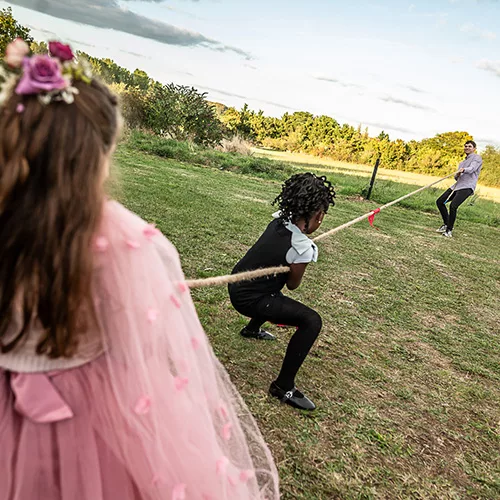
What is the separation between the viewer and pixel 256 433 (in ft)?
7.13

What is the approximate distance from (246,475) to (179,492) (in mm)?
415

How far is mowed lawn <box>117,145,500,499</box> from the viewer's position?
260 cm

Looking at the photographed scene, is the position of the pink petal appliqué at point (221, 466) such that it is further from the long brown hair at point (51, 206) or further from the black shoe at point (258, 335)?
the black shoe at point (258, 335)

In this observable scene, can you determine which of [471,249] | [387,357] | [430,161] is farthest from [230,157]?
[430,161]

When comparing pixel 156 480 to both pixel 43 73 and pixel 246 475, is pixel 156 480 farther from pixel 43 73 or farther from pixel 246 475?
pixel 43 73

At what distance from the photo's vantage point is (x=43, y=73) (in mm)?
1073

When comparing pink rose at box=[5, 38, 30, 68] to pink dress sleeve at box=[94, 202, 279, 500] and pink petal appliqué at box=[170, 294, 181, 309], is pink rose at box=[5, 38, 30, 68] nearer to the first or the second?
pink dress sleeve at box=[94, 202, 279, 500]

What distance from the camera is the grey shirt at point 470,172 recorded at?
9.23 meters

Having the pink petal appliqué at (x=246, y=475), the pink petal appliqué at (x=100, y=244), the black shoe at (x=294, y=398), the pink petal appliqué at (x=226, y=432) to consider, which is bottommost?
the black shoe at (x=294, y=398)

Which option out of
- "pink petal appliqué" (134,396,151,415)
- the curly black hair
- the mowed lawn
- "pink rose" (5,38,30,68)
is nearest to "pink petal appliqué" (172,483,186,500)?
"pink petal appliqué" (134,396,151,415)

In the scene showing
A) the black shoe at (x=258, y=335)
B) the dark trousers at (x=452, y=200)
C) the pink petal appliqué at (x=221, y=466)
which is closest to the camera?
the pink petal appliqué at (x=221, y=466)

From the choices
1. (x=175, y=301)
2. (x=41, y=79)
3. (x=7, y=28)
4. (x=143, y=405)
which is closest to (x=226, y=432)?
(x=143, y=405)

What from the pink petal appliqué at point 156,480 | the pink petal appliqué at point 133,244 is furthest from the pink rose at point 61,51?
the pink petal appliqué at point 156,480

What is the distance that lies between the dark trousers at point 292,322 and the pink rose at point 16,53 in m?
→ 2.07
